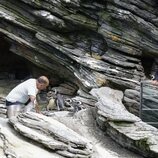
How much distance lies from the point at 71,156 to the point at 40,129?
1372 mm

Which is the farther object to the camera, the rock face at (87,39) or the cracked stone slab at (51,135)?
the rock face at (87,39)

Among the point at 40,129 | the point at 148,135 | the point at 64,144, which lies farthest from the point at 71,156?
the point at 148,135

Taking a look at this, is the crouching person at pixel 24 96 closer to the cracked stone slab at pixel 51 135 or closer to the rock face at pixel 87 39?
the cracked stone slab at pixel 51 135

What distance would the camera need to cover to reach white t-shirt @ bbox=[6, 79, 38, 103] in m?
12.4

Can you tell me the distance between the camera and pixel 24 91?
12.6m

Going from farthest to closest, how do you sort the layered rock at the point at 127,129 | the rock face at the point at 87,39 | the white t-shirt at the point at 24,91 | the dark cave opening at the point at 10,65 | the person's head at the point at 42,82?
the dark cave opening at the point at 10,65 < the rock face at the point at 87,39 < the white t-shirt at the point at 24,91 < the person's head at the point at 42,82 < the layered rock at the point at 127,129

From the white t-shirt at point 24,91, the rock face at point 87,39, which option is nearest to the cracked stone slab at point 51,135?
the white t-shirt at point 24,91

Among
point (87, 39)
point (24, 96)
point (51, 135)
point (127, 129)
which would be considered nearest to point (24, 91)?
point (24, 96)

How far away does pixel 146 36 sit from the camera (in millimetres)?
18188

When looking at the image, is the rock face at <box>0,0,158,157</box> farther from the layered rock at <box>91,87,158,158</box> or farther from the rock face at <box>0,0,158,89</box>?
the layered rock at <box>91,87,158,158</box>

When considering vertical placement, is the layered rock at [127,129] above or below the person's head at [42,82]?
below

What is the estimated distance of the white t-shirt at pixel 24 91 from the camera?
40.5 feet

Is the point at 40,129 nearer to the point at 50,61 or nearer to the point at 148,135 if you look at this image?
the point at 148,135

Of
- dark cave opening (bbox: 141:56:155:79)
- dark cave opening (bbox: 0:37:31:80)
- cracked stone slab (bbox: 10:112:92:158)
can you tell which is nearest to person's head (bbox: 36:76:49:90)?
cracked stone slab (bbox: 10:112:92:158)
